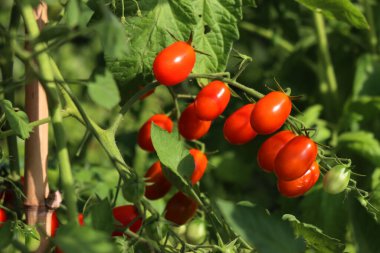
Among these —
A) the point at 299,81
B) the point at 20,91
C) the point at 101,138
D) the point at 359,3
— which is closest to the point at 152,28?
the point at 101,138

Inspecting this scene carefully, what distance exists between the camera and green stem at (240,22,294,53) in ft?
7.88

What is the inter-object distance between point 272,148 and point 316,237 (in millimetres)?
188

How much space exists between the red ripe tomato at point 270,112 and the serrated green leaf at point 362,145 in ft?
2.16

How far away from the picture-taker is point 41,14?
112 cm

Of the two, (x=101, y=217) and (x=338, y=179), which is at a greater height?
(x=101, y=217)

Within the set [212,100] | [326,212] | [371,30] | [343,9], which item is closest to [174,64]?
A: [212,100]

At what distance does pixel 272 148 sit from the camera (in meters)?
1.17

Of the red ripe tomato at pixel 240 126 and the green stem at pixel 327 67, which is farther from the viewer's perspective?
the green stem at pixel 327 67

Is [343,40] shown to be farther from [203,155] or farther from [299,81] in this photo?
[203,155]

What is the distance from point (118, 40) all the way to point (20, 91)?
258 centimetres

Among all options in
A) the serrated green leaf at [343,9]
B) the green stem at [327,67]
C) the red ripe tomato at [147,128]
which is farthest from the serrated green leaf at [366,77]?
the red ripe tomato at [147,128]

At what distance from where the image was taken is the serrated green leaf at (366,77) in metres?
2.04

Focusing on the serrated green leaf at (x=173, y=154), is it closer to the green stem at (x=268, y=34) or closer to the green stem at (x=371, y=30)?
the green stem at (x=371, y=30)

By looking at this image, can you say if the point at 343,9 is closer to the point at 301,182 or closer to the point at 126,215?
the point at 301,182
